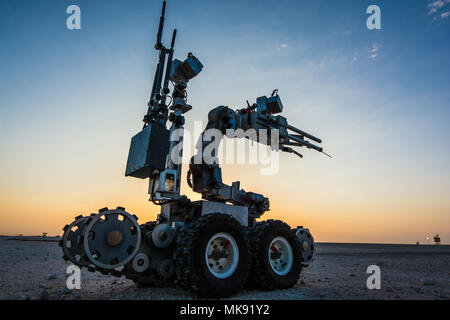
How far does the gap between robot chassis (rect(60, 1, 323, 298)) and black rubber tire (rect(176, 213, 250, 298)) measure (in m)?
0.02

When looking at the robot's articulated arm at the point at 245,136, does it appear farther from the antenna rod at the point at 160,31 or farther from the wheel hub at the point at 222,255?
the antenna rod at the point at 160,31

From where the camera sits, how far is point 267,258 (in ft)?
18.0

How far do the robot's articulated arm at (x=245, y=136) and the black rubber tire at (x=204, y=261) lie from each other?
4.91 feet

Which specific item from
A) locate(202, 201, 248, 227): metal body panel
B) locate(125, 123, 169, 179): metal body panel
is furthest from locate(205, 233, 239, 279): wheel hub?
locate(125, 123, 169, 179): metal body panel

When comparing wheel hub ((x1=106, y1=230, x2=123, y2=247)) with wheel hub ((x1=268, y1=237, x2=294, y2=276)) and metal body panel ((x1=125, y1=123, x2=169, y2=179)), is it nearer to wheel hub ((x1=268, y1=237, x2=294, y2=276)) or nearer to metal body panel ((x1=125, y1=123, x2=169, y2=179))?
metal body panel ((x1=125, y1=123, x2=169, y2=179))

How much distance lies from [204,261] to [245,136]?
3868mm

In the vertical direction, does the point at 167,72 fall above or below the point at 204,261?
above

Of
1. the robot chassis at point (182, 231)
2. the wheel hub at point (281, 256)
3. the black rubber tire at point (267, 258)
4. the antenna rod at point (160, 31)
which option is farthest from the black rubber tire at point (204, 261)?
the antenna rod at point (160, 31)

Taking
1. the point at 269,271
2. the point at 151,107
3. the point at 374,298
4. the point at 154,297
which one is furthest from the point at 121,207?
the point at 374,298

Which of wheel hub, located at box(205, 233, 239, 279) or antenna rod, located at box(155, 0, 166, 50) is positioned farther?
antenna rod, located at box(155, 0, 166, 50)

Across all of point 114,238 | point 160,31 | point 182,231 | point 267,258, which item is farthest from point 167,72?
point 267,258

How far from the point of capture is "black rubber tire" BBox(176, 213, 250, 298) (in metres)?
4.38

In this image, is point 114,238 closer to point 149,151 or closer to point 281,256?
point 149,151
